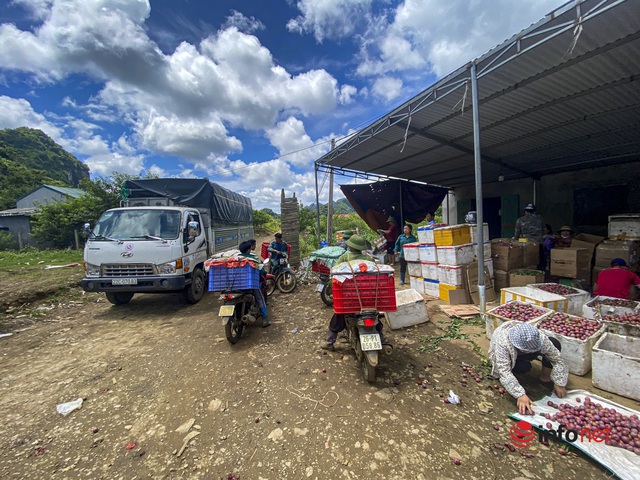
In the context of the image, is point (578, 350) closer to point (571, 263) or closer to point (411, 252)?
point (571, 263)

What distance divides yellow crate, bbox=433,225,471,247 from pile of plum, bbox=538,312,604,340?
6.94 ft

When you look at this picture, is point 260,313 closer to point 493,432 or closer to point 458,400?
Result: point 458,400

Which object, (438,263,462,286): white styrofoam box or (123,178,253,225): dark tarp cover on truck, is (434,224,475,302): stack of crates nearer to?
(438,263,462,286): white styrofoam box

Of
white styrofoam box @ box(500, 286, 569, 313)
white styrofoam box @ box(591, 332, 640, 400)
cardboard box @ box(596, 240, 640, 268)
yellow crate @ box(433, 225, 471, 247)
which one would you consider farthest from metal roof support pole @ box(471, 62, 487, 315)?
cardboard box @ box(596, 240, 640, 268)

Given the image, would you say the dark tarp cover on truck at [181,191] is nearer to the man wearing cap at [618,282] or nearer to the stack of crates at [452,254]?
the stack of crates at [452,254]

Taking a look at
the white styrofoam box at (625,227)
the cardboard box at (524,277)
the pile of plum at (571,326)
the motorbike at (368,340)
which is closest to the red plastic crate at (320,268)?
the motorbike at (368,340)

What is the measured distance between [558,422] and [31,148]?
2520 inches

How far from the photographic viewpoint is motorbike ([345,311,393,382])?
2871 mm

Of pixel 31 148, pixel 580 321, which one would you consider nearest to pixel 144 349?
pixel 580 321

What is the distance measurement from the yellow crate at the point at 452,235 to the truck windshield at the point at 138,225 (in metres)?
5.49

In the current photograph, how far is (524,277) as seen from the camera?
5.29 metres

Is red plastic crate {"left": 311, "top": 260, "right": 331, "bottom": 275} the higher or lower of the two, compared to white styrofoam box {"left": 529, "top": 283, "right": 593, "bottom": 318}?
higher

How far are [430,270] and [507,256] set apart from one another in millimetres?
1579

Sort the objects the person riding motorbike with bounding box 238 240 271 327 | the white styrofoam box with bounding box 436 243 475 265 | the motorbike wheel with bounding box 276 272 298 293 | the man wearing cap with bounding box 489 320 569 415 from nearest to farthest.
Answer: the man wearing cap with bounding box 489 320 569 415 < the person riding motorbike with bounding box 238 240 271 327 < the white styrofoam box with bounding box 436 243 475 265 < the motorbike wheel with bounding box 276 272 298 293
